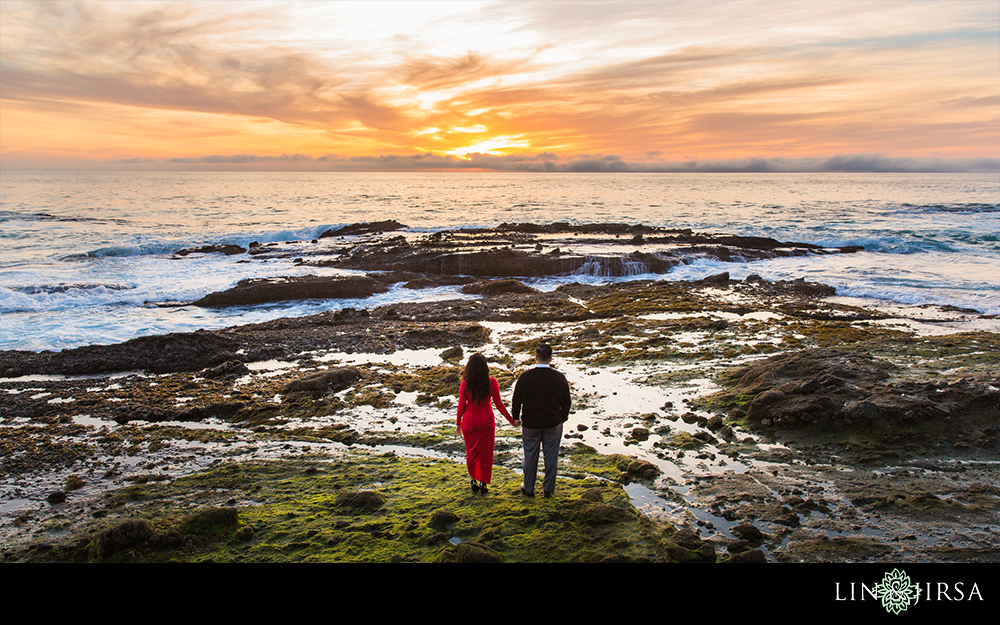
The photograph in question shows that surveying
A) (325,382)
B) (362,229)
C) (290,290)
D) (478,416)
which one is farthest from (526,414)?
(362,229)

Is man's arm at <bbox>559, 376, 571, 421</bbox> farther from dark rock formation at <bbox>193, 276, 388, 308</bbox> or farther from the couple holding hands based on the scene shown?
dark rock formation at <bbox>193, 276, 388, 308</bbox>

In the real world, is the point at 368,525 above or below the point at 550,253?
below

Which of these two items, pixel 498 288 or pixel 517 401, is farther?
pixel 498 288

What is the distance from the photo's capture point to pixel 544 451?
5828mm

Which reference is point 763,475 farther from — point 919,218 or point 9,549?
point 919,218

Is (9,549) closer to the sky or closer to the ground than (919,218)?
closer to the ground

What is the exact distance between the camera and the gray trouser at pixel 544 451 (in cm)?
578

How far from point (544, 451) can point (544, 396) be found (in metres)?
0.67

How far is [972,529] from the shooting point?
507cm

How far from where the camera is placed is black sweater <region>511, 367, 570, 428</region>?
223 inches

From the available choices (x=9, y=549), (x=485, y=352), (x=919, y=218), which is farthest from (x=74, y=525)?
(x=919, y=218)

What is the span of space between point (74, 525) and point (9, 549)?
58 centimetres
